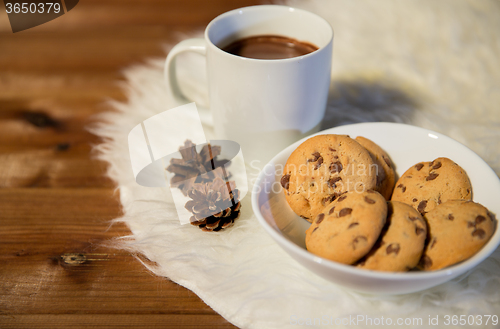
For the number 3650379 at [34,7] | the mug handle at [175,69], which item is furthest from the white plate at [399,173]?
the number 3650379 at [34,7]

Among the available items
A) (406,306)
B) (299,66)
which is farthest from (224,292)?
(299,66)

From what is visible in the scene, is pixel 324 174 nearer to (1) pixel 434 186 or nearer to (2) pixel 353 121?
(1) pixel 434 186

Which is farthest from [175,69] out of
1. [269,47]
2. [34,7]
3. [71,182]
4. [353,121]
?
[34,7]

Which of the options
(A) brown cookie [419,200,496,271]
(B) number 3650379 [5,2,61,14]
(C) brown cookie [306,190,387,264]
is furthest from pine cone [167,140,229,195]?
(B) number 3650379 [5,2,61,14]

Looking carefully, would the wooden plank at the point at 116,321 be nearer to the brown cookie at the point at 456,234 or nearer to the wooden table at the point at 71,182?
the wooden table at the point at 71,182

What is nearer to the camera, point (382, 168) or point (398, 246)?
point (398, 246)

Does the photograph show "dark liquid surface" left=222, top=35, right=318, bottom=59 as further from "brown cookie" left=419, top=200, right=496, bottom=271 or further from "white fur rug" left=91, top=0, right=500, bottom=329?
"brown cookie" left=419, top=200, right=496, bottom=271
